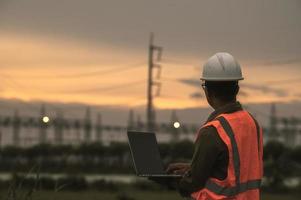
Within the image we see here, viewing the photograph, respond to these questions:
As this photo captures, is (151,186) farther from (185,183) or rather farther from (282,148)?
(185,183)

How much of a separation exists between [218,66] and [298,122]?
78720 millimetres

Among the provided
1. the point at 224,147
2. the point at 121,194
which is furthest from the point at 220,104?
the point at 121,194

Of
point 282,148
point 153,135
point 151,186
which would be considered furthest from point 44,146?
point 153,135

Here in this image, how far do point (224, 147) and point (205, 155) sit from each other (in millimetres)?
134

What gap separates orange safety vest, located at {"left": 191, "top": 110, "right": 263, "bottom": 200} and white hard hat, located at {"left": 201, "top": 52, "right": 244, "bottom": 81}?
23cm

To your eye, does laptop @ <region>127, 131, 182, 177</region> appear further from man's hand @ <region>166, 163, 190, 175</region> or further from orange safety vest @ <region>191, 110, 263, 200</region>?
orange safety vest @ <region>191, 110, 263, 200</region>

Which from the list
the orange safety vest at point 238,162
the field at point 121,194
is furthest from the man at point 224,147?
the field at point 121,194

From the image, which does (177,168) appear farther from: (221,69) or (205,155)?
(221,69)

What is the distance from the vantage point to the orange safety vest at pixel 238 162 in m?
4.68

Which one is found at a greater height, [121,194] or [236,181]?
[236,181]

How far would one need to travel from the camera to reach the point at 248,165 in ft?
15.7

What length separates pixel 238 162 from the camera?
4695 millimetres

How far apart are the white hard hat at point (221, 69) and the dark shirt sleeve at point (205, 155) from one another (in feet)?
1.24

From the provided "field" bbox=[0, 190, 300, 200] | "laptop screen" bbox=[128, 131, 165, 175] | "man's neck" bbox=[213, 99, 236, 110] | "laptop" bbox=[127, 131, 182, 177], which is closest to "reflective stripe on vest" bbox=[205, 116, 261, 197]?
"man's neck" bbox=[213, 99, 236, 110]
